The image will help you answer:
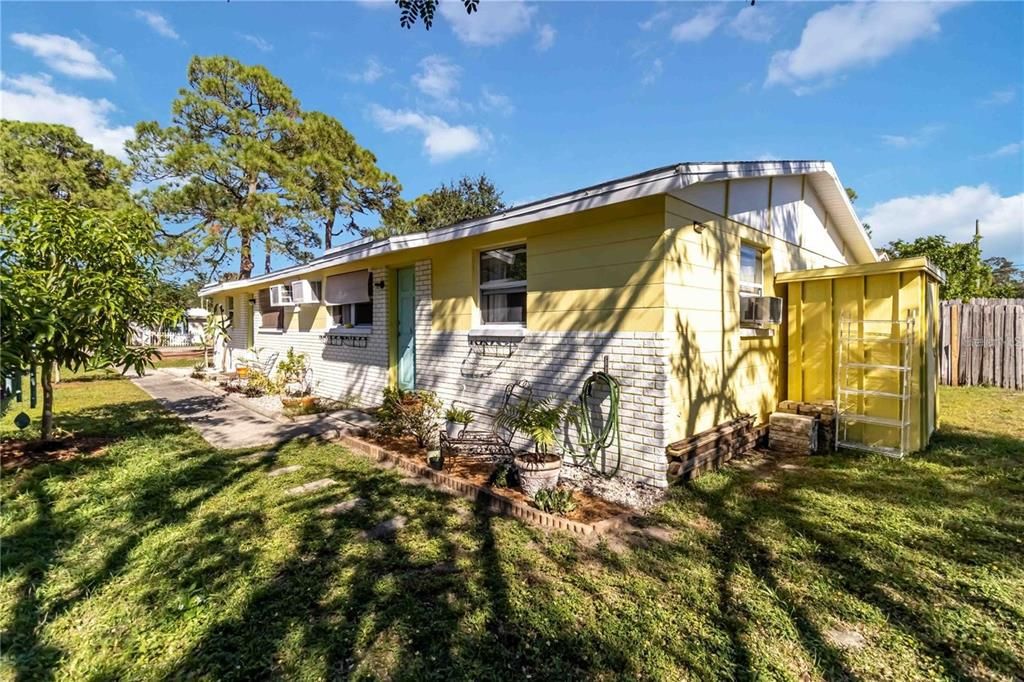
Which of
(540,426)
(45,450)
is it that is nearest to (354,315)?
(45,450)

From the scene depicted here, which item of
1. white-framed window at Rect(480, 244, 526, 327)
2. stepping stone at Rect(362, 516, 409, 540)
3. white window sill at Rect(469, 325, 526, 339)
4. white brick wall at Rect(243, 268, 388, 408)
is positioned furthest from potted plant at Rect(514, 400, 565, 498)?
white brick wall at Rect(243, 268, 388, 408)

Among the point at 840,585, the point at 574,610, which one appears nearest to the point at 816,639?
the point at 840,585

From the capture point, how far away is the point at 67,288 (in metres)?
4.89

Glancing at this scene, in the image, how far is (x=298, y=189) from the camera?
734 inches

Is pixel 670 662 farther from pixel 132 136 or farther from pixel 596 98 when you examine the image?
pixel 132 136

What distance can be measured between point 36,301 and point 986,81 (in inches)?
533

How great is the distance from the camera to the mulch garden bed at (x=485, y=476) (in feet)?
12.5

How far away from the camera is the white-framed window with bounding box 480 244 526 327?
575cm

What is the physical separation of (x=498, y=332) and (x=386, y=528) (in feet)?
9.78

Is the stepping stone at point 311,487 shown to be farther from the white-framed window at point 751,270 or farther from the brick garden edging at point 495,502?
the white-framed window at point 751,270

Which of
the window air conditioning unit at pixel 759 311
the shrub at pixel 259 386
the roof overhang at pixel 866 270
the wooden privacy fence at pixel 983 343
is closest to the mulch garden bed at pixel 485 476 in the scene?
the window air conditioning unit at pixel 759 311

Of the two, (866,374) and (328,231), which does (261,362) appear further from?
(866,374)

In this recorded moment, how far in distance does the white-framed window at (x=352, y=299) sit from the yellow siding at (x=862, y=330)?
7182 millimetres

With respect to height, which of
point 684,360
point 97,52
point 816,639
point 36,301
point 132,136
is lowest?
point 816,639
